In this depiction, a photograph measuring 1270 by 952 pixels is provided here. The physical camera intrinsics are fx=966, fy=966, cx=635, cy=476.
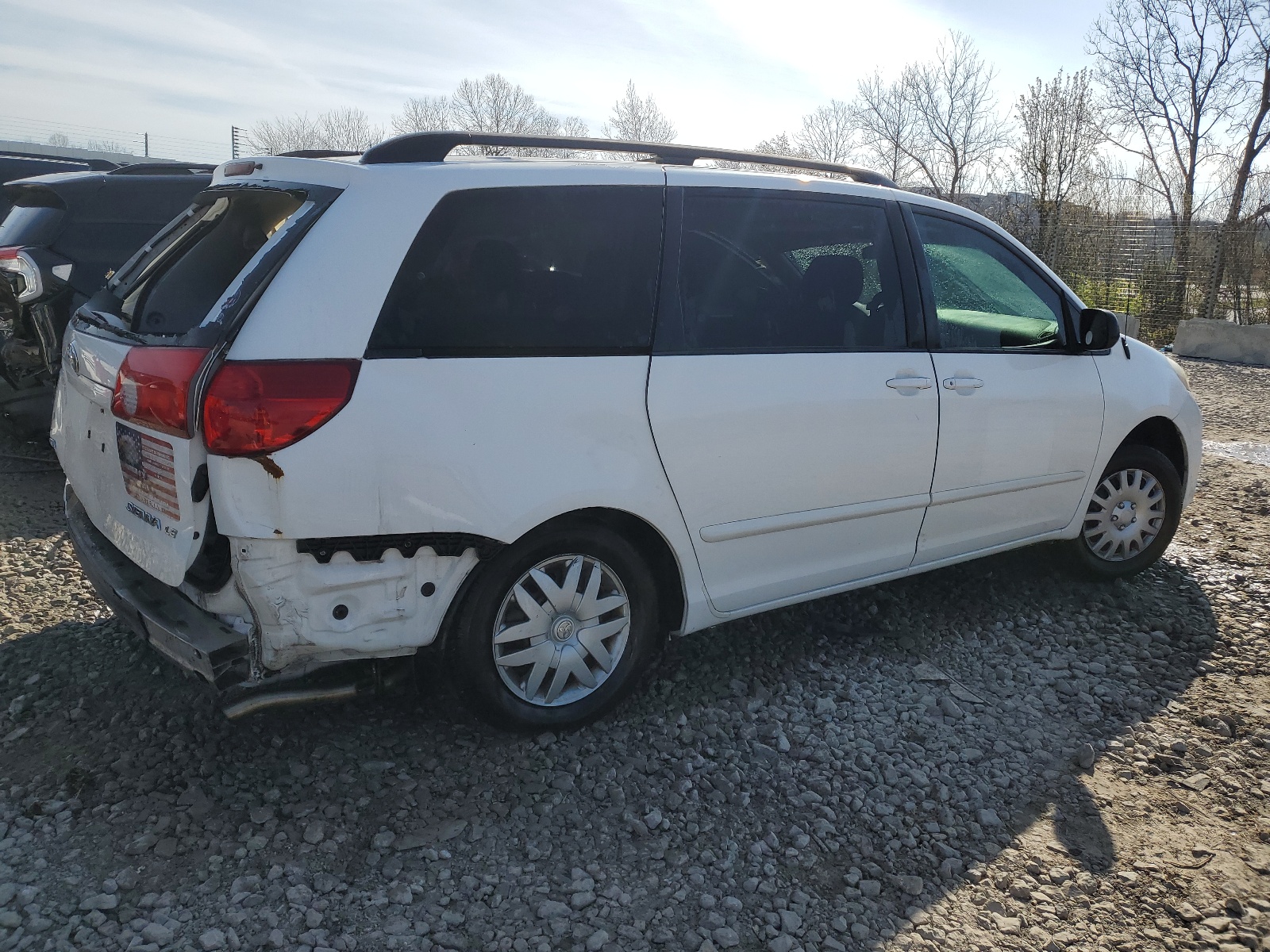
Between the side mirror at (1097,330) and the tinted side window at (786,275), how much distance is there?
113 centimetres

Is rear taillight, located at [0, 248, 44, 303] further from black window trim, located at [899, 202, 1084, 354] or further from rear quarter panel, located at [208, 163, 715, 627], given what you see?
black window trim, located at [899, 202, 1084, 354]

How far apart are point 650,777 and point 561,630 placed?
21.5 inches

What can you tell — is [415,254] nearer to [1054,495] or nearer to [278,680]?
[278,680]

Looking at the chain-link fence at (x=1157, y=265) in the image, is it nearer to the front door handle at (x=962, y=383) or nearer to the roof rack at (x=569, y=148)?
the front door handle at (x=962, y=383)

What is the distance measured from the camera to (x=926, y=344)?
378 cm

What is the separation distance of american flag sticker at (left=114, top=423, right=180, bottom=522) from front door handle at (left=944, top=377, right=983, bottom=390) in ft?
9.02

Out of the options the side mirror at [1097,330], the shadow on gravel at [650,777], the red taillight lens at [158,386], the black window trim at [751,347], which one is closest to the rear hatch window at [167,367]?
the red taillight lens at [158,386]

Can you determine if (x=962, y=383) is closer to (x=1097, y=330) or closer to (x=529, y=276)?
(x=1097, y=330)

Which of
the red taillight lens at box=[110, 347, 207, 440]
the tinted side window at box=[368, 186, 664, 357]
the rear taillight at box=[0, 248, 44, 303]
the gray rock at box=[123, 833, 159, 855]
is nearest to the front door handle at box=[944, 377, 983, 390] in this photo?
the tinted side window at box=[368, 186, 664, 357]

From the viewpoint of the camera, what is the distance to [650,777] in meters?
3.07

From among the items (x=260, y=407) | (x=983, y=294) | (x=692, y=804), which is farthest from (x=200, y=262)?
(x=983, y=294)

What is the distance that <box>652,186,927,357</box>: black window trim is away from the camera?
10.4 feet

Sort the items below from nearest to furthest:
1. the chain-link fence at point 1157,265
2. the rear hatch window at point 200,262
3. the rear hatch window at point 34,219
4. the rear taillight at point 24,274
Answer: the rear hatch window at point 200,262 → the rear taillight at point 24,274 → the rear hatch window at point 34,219 → the chain-link fence at point 1157,265

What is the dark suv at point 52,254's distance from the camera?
18.0ft
